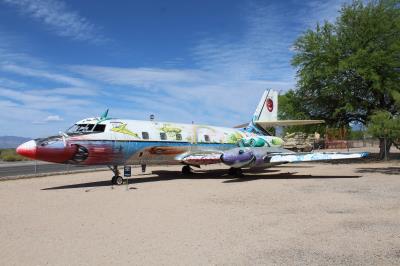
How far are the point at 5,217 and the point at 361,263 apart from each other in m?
8.66

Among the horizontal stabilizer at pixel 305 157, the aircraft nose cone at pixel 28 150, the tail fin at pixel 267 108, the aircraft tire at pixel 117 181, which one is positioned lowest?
Result: the aircraft tire at pixel 117 181

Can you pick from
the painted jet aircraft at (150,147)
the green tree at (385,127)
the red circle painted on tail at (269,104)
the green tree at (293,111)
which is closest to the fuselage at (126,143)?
the painted jet aircraft at (150,147)

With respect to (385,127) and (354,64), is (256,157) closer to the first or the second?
(385,127)

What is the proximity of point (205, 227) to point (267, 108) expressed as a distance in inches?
736

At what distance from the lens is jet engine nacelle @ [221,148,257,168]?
18.2 metres

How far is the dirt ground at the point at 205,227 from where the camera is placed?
21.0 feet

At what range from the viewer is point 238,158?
18250mm

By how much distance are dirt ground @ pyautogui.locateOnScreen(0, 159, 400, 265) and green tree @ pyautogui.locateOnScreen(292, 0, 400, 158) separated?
15.9 metres

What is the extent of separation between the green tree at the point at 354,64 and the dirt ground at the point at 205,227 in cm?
1587

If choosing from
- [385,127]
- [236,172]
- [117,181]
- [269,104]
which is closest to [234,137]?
[236,172]

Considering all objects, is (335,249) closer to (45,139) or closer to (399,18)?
(45,139)

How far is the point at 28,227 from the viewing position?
8.86 m

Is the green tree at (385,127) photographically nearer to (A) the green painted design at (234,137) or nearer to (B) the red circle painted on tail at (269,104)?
(A) the green painted design at (234,137)

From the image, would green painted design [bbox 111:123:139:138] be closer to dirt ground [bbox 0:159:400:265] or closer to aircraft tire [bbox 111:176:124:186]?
aircraft tire [bbox 111:176:124:186]
